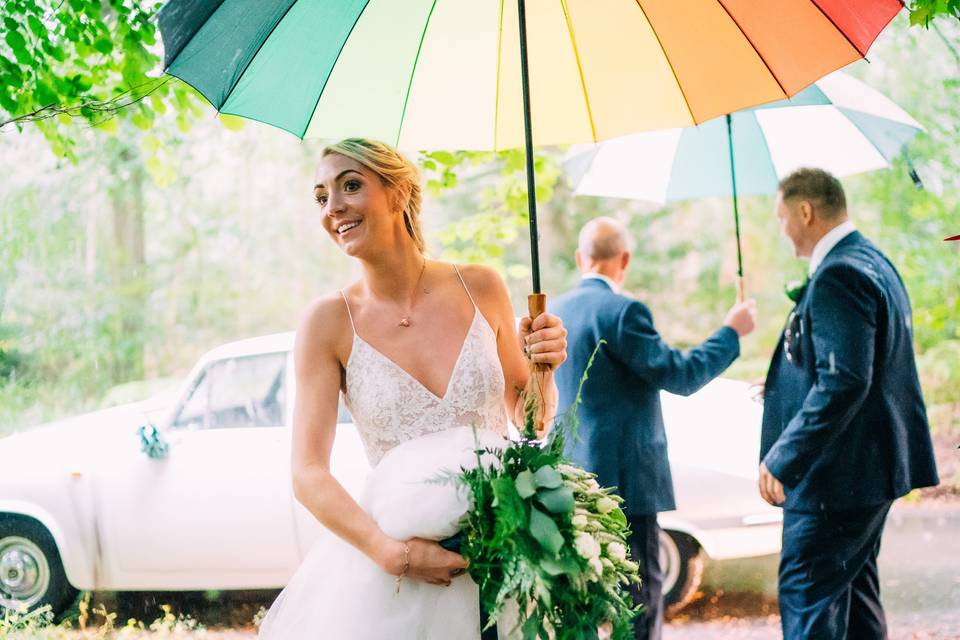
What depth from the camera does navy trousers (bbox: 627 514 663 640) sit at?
422cm

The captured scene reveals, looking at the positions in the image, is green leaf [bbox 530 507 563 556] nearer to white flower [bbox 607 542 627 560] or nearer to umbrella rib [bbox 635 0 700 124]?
white flower [bbox 607 542 627 560]

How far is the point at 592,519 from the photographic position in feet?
7.11

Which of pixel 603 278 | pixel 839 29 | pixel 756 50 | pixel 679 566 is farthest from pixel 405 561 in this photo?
pixel 679 566

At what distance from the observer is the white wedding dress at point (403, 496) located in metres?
2.32

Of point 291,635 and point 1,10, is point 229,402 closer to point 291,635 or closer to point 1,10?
point 1,10

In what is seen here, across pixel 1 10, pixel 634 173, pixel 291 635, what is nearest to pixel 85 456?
pixel 1 10

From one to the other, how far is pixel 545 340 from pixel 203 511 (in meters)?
3.02

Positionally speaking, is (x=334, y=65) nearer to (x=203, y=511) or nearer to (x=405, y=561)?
(x=405, y=561)

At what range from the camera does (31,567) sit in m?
4.74

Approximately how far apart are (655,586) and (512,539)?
2511mm

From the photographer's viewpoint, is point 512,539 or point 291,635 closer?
point 512,539

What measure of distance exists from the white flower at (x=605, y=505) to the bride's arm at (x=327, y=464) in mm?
370

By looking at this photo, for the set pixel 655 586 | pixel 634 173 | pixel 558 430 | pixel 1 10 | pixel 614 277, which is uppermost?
pixel 1 10

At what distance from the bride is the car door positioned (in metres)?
2.25
